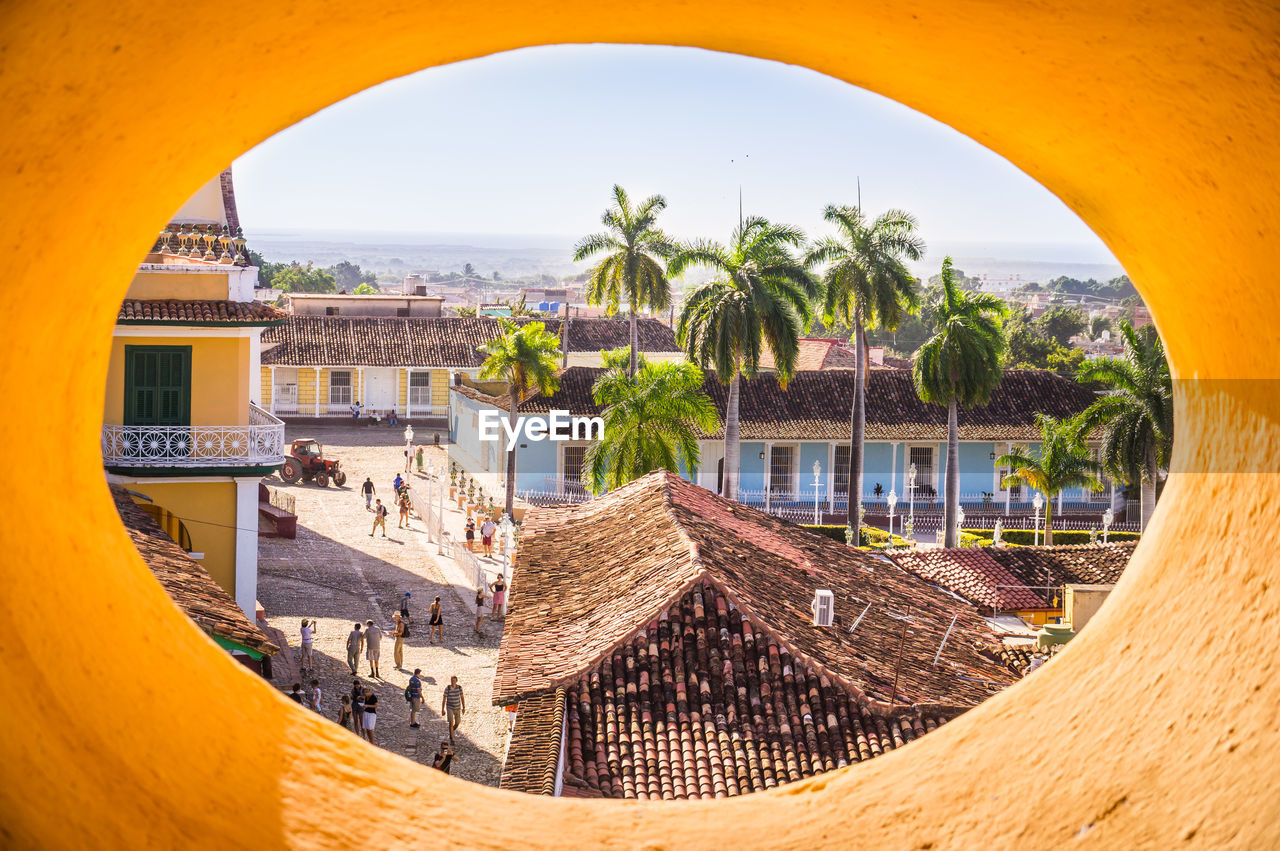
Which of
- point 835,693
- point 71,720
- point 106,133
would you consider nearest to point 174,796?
point 71,720

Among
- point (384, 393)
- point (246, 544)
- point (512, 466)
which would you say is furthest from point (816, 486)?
point (384, 393)

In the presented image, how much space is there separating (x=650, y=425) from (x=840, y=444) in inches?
517

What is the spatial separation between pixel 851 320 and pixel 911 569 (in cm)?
1198

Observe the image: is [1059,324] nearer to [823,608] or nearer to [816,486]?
[816,486]

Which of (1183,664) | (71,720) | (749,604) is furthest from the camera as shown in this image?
(749,604)

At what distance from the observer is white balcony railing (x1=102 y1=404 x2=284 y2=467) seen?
18938 millimetres

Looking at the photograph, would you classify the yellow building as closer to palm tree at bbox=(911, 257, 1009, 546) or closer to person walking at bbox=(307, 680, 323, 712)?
person walking at bbox=(307, 680, 323, 712)

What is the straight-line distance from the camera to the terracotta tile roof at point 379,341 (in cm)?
5406

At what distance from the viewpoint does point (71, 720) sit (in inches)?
83.2

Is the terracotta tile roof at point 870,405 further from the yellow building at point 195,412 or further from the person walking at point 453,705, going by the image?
the person walking at point 453,705

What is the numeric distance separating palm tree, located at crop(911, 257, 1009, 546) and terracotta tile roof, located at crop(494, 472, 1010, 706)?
570 inches

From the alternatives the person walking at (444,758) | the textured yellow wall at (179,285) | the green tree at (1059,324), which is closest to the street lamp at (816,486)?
the textured yellow wall at (179,285)

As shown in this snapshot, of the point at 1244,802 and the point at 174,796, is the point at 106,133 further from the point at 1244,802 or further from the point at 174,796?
the point at 1244,802

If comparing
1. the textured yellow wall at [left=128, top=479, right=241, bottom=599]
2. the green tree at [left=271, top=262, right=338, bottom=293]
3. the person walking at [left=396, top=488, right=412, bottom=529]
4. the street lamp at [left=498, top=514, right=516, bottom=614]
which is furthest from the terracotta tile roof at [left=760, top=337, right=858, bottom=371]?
the green tree at [left=271, top=262, right=338, bottom=293]
